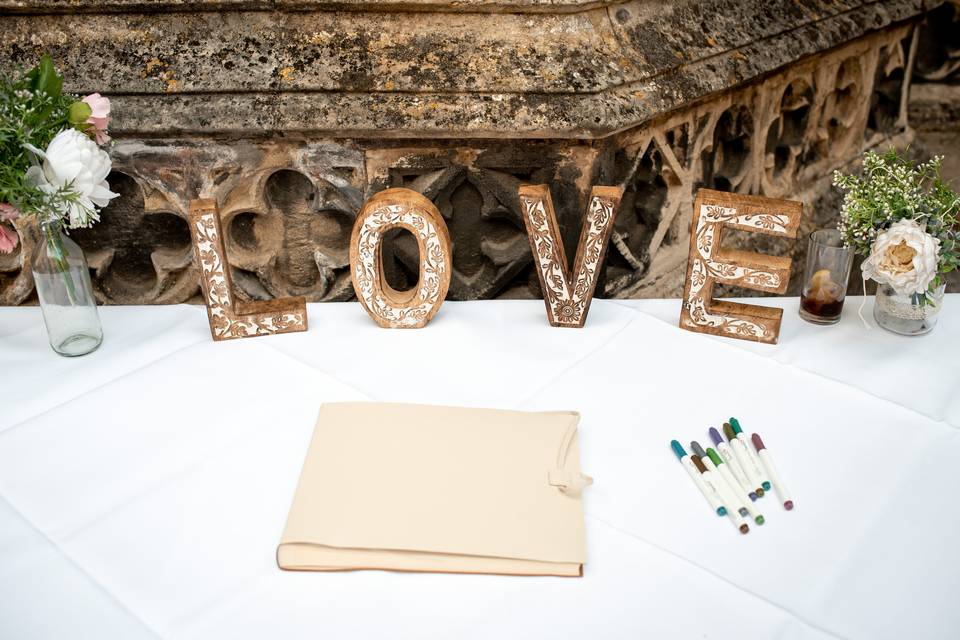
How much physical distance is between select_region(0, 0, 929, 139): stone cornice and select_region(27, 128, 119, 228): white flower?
24 centimetres

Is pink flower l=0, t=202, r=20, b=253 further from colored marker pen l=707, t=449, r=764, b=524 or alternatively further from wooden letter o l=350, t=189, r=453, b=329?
colored marker pen l=707, t=449, r=764, b=524

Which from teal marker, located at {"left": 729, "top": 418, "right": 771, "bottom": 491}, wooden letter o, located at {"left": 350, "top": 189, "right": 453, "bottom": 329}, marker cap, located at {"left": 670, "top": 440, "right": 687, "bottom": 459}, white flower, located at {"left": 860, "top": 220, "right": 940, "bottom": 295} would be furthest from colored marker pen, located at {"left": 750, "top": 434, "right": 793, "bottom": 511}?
wooden letter o, located at {"left": 350, "top": 189, "right": 453, "bottom": 329}

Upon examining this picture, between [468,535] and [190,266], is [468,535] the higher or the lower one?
the lower one

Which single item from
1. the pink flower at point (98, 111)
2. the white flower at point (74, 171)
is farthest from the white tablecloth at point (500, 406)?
the pink flower at point (98, 111)

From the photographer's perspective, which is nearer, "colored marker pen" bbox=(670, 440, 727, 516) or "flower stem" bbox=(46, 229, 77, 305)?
"colored marker pen" bbox=(670, 440, 727, 516)

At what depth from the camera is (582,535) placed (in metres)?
0.97

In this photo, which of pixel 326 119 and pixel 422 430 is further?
pixel 326 119

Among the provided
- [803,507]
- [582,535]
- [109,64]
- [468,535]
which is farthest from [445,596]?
[109,64]

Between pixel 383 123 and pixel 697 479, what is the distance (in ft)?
2.80

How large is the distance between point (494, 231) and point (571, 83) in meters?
0.36

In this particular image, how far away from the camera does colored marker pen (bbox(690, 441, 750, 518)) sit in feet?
3.32

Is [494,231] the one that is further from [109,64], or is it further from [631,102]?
[109,64]

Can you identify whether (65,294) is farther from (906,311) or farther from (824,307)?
(906,311)

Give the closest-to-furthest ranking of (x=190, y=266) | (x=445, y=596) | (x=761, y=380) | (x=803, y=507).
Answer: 1. (x=445, y=596)
2. (x=803, y=507)
3. (x=761, y=380)
4. (x=190, y=266)
